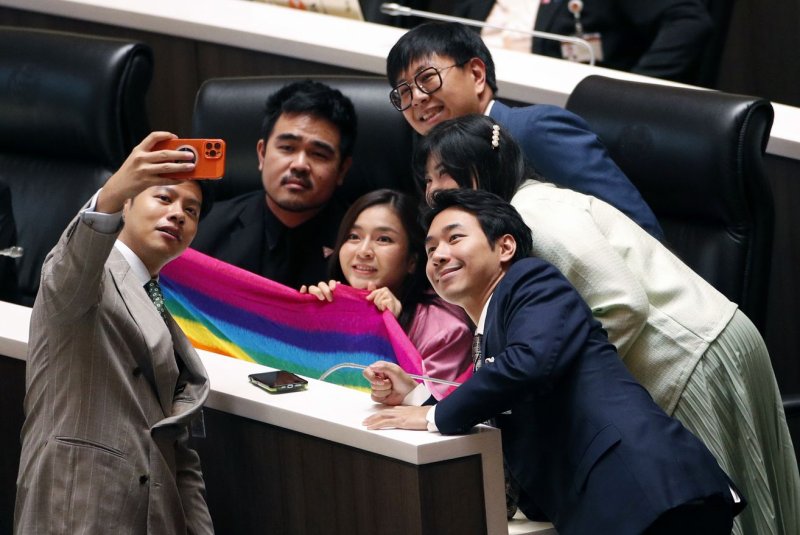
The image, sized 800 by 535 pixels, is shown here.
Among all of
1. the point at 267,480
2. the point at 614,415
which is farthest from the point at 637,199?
the point at 267,480

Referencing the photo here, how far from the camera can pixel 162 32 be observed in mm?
3846

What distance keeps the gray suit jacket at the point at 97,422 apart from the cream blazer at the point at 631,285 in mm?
618

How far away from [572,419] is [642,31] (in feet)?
6.51

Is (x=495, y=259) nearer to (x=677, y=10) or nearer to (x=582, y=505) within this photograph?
(x=582, y=505)

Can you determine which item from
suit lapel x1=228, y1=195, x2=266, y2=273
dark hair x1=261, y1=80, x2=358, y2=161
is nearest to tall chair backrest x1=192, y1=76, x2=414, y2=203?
dark hair x1=261, y1=80, x2=358, y2=161

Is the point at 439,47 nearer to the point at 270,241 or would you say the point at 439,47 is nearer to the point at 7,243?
the point at 270,241

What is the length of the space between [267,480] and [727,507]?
697mm

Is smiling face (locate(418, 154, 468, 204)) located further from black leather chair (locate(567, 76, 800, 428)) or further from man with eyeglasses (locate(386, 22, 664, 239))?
black leather chair (locate(567, 76, 800, 428))

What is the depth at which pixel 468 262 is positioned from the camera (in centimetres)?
212

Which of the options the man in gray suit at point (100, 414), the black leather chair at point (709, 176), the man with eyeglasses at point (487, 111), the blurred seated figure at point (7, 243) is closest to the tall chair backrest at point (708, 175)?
the black leather chair at point (709, 176)

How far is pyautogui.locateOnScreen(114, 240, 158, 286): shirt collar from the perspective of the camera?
2250 millimetres

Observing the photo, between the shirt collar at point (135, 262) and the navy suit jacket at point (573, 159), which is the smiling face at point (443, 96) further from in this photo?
the shirt collar at point (135, 262)

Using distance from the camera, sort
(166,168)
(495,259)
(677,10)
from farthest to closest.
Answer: (677,10), (495,259), (166,168)

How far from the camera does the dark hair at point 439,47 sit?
262 centimetres
